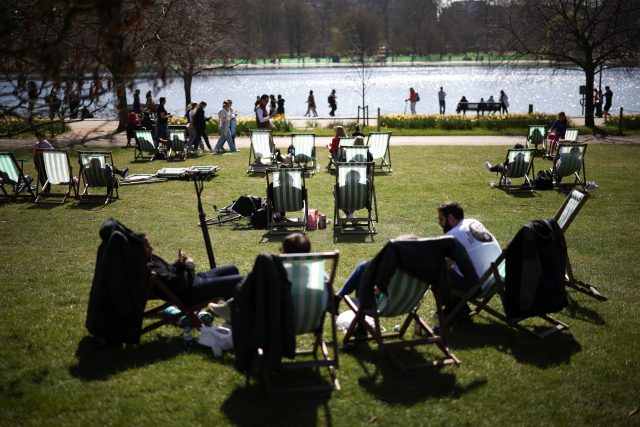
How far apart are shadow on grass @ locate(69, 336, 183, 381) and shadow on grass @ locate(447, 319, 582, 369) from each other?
8.30 feet

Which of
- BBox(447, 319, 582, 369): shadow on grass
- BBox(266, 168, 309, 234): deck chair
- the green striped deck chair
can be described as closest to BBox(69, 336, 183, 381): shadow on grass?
BBox(447, 319, 582, 369): shadow on grass

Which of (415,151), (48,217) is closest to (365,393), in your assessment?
(48,217)

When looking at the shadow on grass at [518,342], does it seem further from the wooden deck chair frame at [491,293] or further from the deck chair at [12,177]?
the deck chair at [12,177]

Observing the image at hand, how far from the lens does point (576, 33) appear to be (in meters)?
20.9

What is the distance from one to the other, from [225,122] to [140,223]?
27.7ft

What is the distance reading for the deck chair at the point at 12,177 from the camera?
1014 cm

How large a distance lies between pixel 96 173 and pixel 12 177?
1.83m

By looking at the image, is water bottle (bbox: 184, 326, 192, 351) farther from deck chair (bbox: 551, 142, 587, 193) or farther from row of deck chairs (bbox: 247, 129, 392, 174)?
deck chair (bbox: 551, 142, 587, 193)

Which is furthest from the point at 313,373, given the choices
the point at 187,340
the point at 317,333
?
the point at 187,340

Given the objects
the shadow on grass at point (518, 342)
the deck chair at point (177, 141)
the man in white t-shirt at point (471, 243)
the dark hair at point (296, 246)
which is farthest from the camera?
the deck chair at point (177, 141)

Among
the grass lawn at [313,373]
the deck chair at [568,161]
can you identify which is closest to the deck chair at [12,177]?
the grass lawn at [313,373]

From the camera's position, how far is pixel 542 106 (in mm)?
37031

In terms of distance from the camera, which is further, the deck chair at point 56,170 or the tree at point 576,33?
the tree at point 576,33

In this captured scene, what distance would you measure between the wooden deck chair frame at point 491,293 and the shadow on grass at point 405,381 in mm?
569
